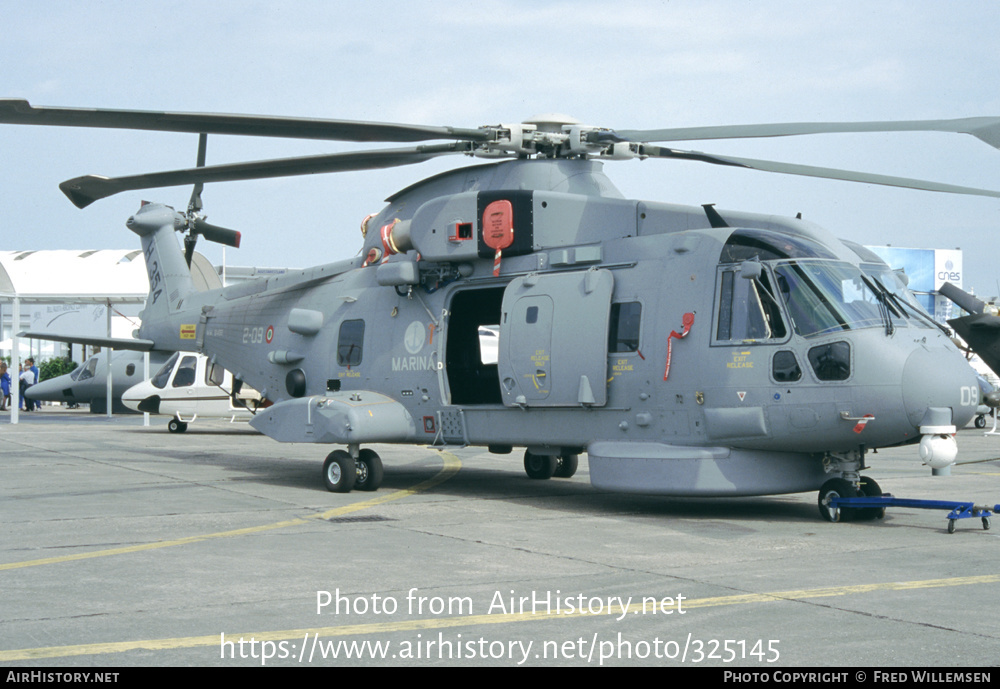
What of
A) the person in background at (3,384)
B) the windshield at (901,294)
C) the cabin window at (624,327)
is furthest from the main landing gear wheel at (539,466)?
the person in background at (3,384)

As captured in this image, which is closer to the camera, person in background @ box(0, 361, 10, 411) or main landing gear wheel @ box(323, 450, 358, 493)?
main landing gear wheel @ box(323, 450, 358, 493)

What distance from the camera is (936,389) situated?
350 inches

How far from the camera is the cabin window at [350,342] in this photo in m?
13.2

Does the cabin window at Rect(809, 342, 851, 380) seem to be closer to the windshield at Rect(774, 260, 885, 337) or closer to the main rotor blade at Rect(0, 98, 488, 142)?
the windshield at Rect(774, 260, 885, 337)

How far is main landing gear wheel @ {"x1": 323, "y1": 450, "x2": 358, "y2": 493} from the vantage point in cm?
1234

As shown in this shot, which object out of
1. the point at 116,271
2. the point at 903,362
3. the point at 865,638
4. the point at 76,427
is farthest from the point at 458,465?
the point at 116,271

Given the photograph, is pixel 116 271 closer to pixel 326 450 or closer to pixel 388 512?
pixel 326 450

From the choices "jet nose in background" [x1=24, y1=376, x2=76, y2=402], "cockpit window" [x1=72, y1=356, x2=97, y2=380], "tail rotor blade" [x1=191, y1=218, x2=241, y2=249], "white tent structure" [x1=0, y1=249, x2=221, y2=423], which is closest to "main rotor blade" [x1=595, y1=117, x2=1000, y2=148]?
"tail rotor blade" [x1=191, y1=218, x2=241, y2=249]

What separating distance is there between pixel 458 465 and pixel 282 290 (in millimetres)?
4281

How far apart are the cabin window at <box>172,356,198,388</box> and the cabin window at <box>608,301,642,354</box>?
58.1ft

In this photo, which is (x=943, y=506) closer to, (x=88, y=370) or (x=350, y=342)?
(x=350, y=342)

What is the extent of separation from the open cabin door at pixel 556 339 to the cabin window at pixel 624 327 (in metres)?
0.14

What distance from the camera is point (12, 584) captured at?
6695 mm

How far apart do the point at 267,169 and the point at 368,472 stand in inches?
156
